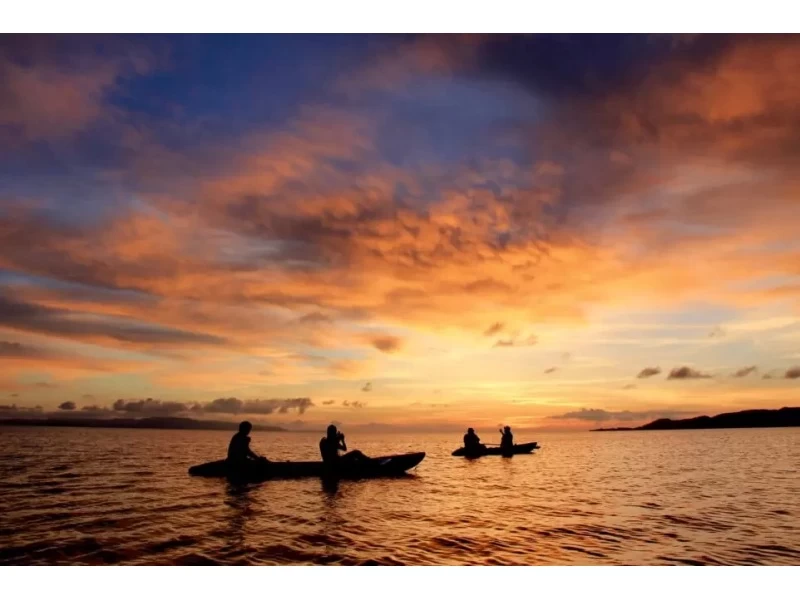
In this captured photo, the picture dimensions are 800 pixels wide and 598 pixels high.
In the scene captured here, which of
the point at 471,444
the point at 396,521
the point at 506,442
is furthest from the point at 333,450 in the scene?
the point at 506,442

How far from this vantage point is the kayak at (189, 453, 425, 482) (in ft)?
58.3

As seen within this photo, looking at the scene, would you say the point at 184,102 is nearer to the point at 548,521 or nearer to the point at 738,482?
the point at 548,521

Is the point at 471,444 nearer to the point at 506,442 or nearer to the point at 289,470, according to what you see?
the point at 506,442

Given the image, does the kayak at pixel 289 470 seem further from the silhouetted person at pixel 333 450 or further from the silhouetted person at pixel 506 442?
the silhouetted person at pixel 506 442

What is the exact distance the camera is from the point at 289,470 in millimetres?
18281

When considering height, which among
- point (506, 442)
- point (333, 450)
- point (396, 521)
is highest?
point (333, 450)

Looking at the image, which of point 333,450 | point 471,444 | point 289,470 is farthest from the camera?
point 471,444

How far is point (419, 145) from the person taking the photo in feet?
45.0

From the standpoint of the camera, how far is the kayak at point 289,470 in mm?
17781

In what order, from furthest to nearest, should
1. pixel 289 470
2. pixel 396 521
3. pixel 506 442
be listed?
pixel 506 442
pixel 289 470
pixel 396 521
